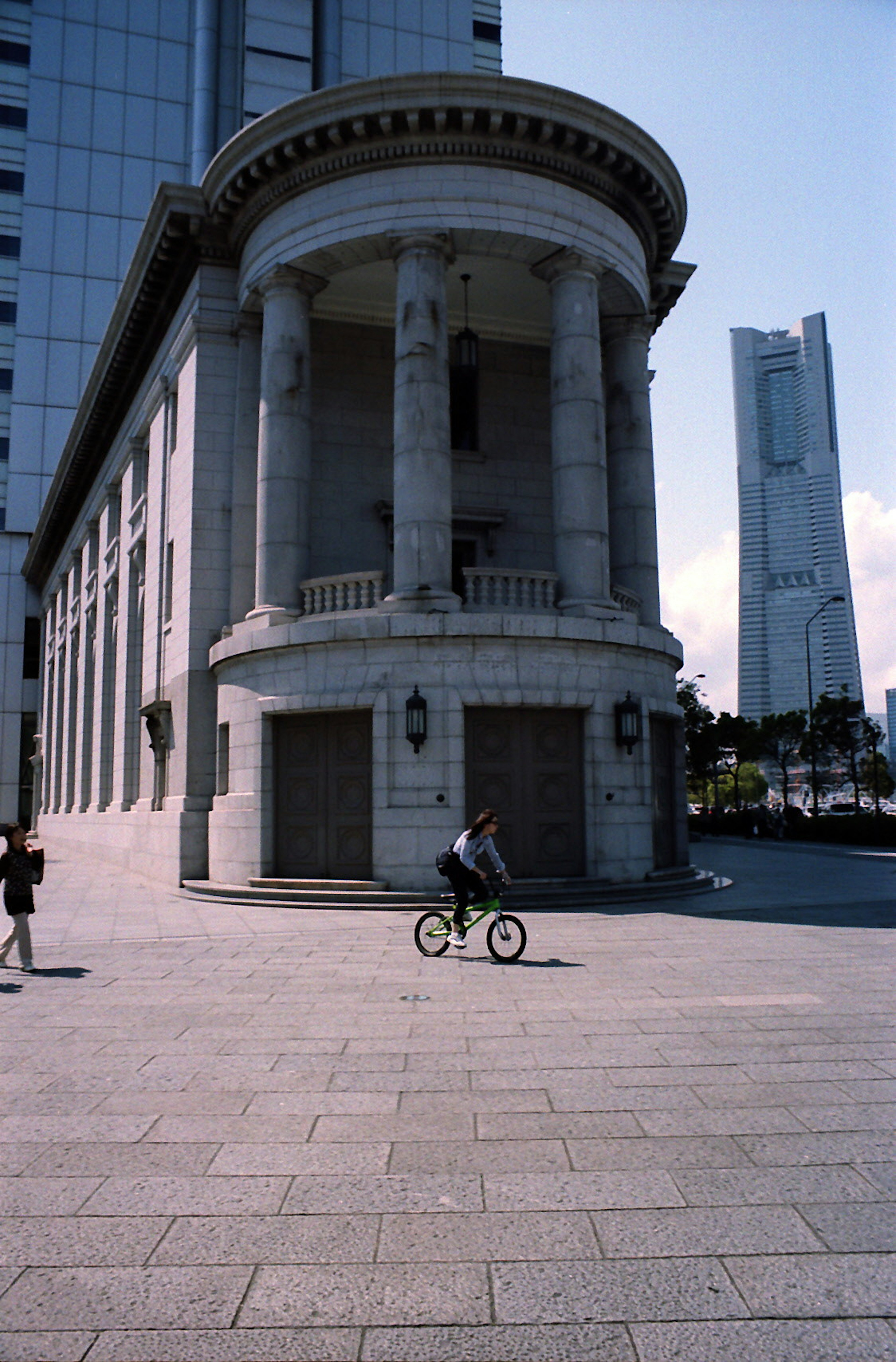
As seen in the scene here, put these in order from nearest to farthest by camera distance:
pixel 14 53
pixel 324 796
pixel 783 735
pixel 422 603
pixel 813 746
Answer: pixel 422 603 < pixel 324 796 < pixel 14 53 < pixel 813 746 < pixel 783 735

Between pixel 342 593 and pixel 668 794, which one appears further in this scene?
pixel 668 794

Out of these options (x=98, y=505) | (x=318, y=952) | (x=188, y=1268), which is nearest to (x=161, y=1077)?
(x=188, y=1268)

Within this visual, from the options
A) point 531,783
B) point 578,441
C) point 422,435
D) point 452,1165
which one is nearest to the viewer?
point 452,1165

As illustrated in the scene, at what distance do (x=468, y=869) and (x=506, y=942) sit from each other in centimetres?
106

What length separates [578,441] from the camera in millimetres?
21359

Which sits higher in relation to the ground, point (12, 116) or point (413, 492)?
point (12, 116)

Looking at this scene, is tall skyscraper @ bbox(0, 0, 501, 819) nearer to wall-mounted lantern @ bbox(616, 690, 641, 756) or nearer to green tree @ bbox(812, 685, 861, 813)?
green tree @ bbox(812, 685, 861, 813)

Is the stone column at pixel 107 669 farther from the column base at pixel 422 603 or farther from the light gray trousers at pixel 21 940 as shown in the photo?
the light gray trousers at pixel 21 940

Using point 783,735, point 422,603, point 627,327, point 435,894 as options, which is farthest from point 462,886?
point 783,735

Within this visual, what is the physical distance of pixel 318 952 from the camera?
44.6ft

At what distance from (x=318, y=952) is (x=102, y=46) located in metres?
71.1

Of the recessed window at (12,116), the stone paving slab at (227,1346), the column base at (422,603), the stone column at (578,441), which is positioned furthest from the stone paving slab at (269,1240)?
the recessed window at (12,116)

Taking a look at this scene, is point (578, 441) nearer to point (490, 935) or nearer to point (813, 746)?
point (490, 935)

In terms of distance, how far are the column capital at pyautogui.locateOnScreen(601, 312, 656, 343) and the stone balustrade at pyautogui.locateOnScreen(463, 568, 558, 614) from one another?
24.4 ft
